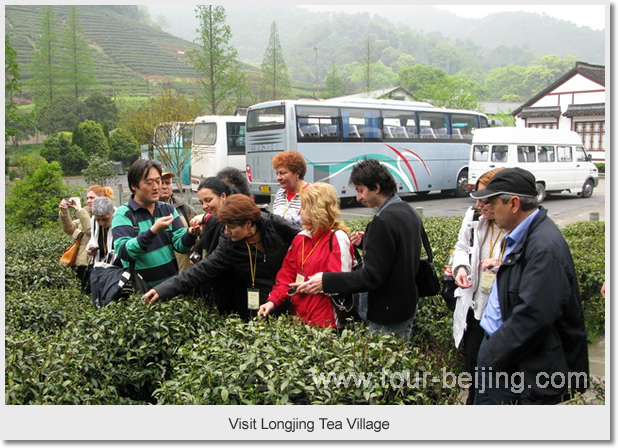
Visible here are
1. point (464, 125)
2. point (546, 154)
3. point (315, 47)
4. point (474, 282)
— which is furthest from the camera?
point (315, 47)

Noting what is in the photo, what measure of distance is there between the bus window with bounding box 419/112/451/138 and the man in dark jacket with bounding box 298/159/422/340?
18.2m

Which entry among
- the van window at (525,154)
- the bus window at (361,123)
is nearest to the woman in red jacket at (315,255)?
the bus window at (361,123)

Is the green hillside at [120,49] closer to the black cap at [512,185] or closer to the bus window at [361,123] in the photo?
the bus window at [361,123]

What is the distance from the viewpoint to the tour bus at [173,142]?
25.6 meters

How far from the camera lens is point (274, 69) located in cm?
5222

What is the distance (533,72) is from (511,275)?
92424mm

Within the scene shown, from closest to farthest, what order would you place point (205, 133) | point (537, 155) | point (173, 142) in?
point (537, 155) < point (205, 133) < point (173, 142)

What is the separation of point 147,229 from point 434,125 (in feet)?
61.7

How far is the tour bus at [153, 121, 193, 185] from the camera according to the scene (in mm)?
25594

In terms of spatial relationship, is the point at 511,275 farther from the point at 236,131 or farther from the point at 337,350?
the point at 236,131

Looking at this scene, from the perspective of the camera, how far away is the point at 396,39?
5886 inches

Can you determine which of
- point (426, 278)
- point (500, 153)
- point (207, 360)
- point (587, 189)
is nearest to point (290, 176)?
point (426, 278)

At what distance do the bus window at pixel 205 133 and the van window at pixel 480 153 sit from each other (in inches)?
428

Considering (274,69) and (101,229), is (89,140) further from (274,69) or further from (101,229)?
(101,229)
